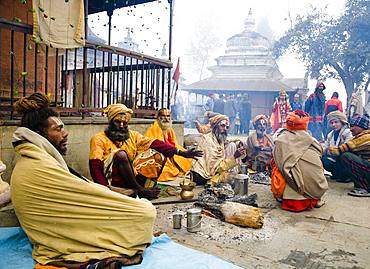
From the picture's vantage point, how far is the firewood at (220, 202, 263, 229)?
4.05 m

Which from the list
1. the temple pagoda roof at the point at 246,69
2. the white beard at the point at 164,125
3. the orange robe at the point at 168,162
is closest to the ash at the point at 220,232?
the orange robe at the point at 168,162

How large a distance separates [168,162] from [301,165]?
2.87 metres

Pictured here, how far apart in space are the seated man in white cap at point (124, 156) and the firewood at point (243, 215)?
103 cm

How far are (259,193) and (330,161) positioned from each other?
85.7 inches

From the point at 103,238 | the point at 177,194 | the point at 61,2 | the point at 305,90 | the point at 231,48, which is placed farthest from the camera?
the point at 231,48

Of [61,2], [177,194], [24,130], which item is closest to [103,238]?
[24,130]

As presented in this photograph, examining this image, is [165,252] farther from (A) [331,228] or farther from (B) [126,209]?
(A) [331,228]

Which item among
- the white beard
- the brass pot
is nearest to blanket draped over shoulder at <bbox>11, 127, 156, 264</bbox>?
the brass pot

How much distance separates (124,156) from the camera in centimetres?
445

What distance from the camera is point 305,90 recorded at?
24.5 meters

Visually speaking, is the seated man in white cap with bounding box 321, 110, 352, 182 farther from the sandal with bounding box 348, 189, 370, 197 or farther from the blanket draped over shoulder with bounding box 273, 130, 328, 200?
the blanket draped over shoulder with bounding box 273, 130, 328, 200

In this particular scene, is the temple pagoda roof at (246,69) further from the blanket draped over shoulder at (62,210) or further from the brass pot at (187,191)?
the blanket draped over shoulder at (62,210)

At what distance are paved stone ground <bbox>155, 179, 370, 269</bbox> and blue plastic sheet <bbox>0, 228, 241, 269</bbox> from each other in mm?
282

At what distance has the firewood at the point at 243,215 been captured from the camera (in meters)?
4.05
